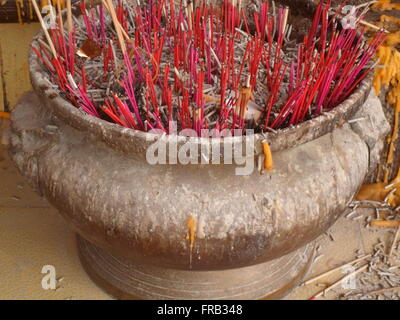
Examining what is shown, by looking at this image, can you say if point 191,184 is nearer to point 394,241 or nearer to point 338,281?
point 338,281

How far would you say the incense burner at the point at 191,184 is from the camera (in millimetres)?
1628

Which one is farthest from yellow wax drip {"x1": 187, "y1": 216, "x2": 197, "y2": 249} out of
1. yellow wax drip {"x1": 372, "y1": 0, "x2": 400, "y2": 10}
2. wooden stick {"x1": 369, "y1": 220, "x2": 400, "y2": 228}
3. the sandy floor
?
yellow wax drip {"x1": 372, "y1": 0, "x2": 400, "y2": 10}

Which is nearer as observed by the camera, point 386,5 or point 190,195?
point 190,195

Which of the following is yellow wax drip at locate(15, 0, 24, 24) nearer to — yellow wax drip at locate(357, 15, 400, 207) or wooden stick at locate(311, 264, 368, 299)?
yellow wax drip at locate(357, 15, 400, 207)

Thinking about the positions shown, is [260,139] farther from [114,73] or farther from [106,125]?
[114,73]

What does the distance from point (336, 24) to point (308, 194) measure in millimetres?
608

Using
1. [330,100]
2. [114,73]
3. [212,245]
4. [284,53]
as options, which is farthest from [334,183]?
[114,73]

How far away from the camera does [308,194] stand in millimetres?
1694

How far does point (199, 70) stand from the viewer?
6.32 feet

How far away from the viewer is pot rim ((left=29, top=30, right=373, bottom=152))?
1560 millimetres

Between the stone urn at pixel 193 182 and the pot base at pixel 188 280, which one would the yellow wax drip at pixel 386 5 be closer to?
the stone urn at pixel 193 182

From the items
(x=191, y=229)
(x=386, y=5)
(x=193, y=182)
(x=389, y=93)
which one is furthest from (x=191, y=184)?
(x=386, y=5)

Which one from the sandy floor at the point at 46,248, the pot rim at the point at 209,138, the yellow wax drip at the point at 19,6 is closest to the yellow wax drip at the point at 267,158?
the pot rim at the point at 209,138

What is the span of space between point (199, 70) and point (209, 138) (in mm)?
436
